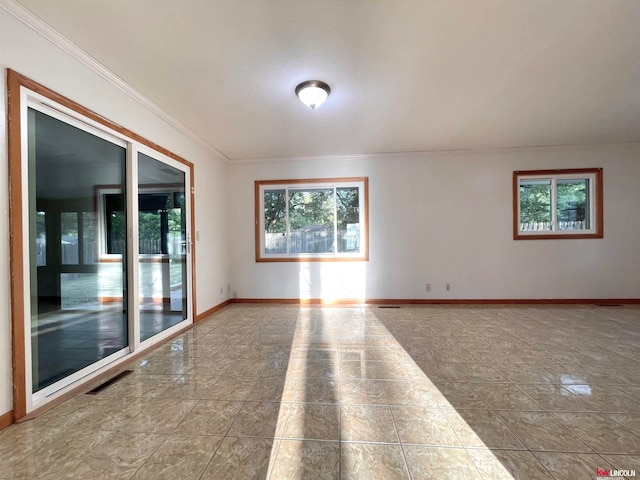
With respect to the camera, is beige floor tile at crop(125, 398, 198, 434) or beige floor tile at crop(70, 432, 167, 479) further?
beige floor tile at crop(125, 398, 198, 434)

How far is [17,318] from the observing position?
5.14 ft

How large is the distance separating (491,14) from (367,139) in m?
2.16

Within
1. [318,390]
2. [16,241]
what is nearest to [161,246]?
[16,241]

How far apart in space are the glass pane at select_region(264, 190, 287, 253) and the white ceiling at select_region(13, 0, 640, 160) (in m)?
1.42

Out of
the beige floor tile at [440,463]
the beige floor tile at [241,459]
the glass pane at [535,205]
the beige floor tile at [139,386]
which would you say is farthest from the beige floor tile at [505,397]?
the glass pane at [535,205]

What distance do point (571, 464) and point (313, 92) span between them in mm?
3040

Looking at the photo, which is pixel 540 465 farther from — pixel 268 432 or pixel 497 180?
pixel 497 180

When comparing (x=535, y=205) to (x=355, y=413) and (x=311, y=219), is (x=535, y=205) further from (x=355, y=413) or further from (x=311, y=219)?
(x=355, y=413)

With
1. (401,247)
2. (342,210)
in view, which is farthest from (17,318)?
(401,247)

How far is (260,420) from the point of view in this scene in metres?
1.56

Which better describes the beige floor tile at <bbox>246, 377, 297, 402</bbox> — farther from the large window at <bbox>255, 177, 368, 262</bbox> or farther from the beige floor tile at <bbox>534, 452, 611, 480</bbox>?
the large window at <bbox>255, 177, 368, 262</bbox>

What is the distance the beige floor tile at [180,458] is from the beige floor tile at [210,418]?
0.16 ft

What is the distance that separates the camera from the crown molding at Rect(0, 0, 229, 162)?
1577 mm

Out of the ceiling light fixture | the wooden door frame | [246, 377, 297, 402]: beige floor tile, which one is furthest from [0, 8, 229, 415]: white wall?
the ceiling light fixture
